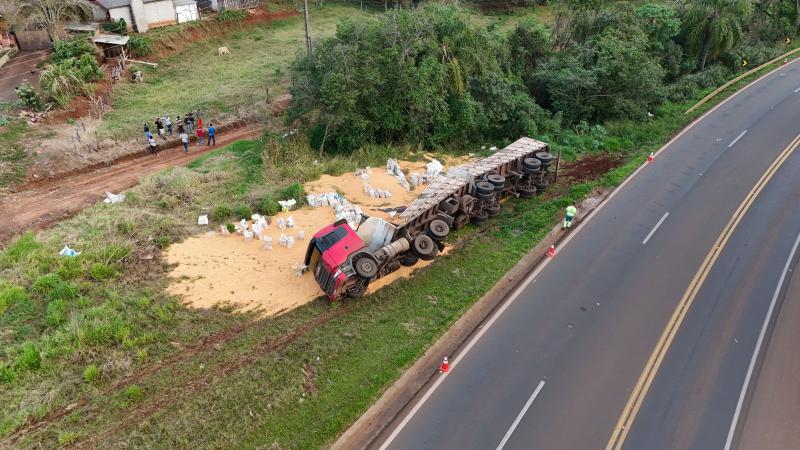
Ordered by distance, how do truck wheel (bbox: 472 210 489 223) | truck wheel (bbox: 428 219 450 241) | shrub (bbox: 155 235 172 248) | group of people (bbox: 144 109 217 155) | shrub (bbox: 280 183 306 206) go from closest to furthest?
1. truck wheel (bbox: 428 219 450 241)
2. shrub (bbox: 155 235 172 248)
3. truck wheel (bbox: 472 210 489 223)
4. shrub (bbox: 280 183 306 206)
5. group of people (bbox: 144 109 217 155)

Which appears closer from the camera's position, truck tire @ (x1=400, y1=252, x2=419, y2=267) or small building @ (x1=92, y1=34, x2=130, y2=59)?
truck tire @ (x1=400, y1=252, x2=419, y2=267)

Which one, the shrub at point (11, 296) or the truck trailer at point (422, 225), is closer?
the shrub at point (11, 296)

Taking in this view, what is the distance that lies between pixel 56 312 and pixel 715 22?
41007 mm

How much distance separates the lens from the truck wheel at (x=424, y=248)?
1692cm

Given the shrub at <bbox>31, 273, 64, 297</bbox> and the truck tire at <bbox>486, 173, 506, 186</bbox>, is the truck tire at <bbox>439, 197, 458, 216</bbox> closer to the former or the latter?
the truck tire at <bbox>486, 173, 506, 186</bbox>

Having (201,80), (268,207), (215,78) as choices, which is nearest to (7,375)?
(268,207)

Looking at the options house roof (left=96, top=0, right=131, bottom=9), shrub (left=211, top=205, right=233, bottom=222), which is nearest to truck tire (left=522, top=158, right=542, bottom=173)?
shrub (left=211, top=205, right=233, bottom=222)

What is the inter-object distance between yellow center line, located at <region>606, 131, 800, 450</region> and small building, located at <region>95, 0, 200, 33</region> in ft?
140

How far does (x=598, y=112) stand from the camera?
30250 millimetres

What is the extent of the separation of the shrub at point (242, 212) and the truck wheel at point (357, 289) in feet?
21.5

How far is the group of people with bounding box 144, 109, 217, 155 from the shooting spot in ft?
89.2

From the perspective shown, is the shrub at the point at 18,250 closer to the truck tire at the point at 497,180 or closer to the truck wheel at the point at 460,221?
the truck wheel at the point at 460,221

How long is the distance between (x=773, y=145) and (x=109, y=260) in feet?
102

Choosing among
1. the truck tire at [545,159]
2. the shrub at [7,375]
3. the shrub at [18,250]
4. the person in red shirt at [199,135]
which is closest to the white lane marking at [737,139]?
the truck tire at [545,159]
